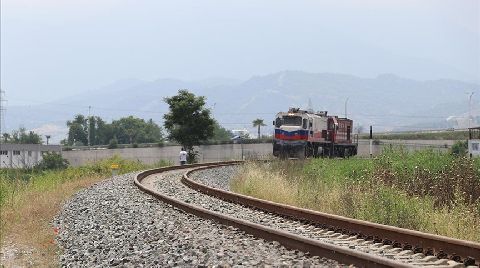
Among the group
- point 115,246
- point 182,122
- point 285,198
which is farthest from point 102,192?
point 182,122

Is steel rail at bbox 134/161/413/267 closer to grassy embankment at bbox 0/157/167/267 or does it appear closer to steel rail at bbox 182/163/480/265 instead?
steel rail at bbox 182/163/480/265

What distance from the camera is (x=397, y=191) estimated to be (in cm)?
1369

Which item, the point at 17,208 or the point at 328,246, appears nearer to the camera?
the point at 328,246

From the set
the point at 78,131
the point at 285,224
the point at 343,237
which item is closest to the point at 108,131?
the point at 78,131

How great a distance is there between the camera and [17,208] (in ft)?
56.9

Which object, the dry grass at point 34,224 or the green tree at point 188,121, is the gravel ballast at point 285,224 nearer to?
the dry grass at point 34,224

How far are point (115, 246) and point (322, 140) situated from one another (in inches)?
1378

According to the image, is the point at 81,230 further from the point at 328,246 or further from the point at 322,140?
the point at 322,140

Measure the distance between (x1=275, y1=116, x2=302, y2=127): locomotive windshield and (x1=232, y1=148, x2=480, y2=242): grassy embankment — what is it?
15089 mm

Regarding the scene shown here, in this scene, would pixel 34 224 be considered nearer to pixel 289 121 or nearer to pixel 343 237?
pixel 343 237

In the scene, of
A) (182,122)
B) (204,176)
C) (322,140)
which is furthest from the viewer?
(182,122)

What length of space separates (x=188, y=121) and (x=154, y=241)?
45838 millimetres

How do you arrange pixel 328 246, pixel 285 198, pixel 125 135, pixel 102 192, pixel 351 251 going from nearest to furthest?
pixel 351 251 < pixel 328 246 < pixel 285 198 < pixel 102 192 < pixel 125 135

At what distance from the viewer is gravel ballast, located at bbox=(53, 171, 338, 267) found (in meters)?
8.09
